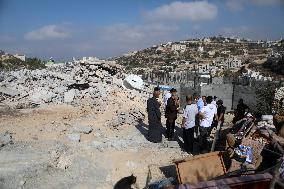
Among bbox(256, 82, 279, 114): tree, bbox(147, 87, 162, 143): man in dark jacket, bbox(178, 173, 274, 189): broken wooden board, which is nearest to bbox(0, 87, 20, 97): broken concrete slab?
bbox(147, 87, 162, 143): man in dark jacket

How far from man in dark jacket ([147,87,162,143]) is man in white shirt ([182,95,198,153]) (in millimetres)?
911

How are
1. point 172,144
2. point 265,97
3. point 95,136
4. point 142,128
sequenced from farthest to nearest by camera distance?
1. point 265,97
2. point 142,128
3. point 95,136
4. point 172,144

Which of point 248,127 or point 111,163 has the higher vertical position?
point 248,127

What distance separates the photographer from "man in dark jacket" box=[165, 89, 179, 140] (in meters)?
11.5

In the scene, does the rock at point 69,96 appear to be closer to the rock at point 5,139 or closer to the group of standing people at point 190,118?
the rock at point 5,139

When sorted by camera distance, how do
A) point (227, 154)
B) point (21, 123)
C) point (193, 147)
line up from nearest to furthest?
point (227, 154) → point (193, 147) → point (21, 123)

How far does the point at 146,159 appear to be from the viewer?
10.4 metres

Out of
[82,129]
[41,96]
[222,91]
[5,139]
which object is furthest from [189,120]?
[222,91]

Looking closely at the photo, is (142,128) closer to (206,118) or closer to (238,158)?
(206,118)

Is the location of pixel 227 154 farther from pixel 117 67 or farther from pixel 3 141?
pixel 117 67

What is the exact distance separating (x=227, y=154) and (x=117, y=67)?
1101 centimetres

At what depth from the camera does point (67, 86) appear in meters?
17.3

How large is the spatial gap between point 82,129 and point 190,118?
12.4 feet

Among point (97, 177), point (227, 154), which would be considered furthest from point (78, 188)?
point (227, 154)
